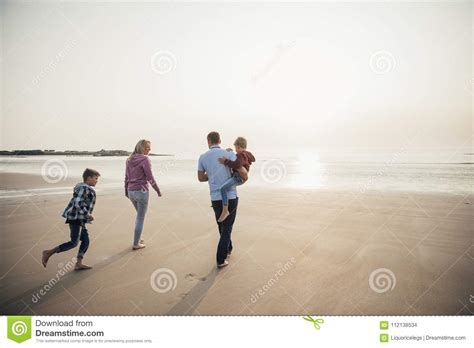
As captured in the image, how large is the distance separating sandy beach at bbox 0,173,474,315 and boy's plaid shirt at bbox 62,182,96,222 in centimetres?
85

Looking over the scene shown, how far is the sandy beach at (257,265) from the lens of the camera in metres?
3.29

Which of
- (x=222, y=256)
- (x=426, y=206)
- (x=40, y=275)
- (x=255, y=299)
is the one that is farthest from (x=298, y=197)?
(x=40, y=275)

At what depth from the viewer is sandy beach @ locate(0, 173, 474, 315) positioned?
329cm

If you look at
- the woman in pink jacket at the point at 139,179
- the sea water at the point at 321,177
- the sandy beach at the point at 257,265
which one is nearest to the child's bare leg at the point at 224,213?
the sandy beach at the point at 257,265

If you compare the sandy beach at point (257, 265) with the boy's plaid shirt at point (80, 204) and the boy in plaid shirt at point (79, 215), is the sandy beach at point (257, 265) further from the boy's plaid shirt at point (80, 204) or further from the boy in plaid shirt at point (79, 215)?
the boy's plaid shirt at point (80, 204)

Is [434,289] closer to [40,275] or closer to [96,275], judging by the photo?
[96,275]

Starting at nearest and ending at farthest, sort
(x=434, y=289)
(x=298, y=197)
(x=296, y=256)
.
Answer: (x=434, y=289)
(x=296, y=256)
(x=298, y=197)

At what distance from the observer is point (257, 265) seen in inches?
167

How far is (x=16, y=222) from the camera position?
6.42 metres

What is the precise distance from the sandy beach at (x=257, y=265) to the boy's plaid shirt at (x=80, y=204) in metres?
0.85

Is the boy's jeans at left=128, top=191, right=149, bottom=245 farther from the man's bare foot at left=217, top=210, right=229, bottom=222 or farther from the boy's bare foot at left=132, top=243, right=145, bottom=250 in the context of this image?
the man's bare foot at left=217, top=210, right=229, bottom=222

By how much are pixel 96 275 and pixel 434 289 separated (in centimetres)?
454

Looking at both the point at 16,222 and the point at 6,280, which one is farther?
the point at 16,222
